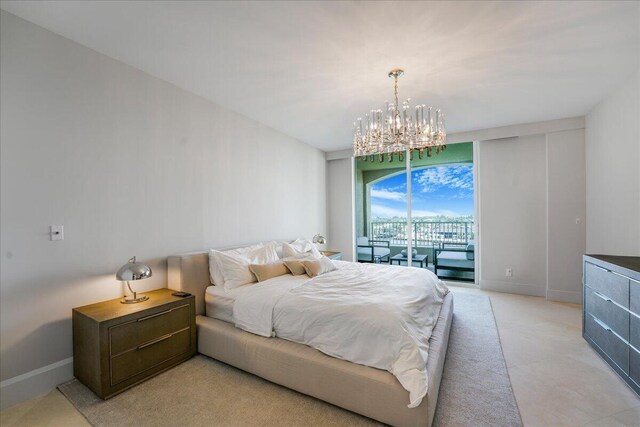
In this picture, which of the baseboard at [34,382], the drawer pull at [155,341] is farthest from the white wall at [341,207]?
the baseboard at [34,382]

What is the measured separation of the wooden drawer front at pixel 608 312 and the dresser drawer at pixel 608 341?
0.19 feet

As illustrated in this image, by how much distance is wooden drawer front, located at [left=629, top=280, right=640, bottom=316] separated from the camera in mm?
1996

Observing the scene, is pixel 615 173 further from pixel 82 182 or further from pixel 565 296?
pixel 82 182

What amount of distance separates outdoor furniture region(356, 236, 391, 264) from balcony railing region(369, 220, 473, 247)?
114 millimetres

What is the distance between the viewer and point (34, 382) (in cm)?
203

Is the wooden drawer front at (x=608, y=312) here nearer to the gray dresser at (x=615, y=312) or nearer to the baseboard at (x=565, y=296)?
the gray dresser at (x=615, y=312)

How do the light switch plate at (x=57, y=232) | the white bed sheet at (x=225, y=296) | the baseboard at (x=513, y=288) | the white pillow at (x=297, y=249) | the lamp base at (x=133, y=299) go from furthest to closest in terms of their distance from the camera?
the baseboard at (x=513, y=288) → the white pillow at (x=297, y=249) → the white bed sheet at (x=225, y=296) → the lamp base at (x=133, y=299) → the light switch plate at (x=57, y=232)

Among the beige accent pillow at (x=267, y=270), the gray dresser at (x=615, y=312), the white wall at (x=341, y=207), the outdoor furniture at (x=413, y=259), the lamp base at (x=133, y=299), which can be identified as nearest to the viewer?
the gray dresser at (x=615, y=312)

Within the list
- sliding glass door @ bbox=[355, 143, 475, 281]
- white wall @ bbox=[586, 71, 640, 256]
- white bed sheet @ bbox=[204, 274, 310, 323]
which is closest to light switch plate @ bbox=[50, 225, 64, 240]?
white bed sheet @ bbox=[204, 274, 310, 323]

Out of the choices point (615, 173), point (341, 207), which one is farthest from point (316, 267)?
point (615, 173)

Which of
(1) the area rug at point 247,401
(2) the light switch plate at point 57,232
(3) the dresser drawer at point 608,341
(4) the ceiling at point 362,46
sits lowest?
(1) the area rug at point 247,401

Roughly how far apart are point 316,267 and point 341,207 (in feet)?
9.45

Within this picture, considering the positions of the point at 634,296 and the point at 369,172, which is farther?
the point at 369,172

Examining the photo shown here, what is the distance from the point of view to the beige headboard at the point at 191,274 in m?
2.75
